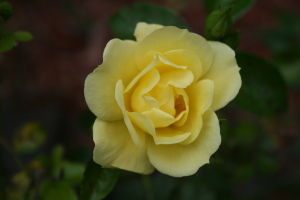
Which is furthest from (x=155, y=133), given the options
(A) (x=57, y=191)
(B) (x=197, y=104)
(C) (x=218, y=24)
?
(A) (x=57, y=191)

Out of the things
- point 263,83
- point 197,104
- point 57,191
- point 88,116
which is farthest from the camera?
point 88,116

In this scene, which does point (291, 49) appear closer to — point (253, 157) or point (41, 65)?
point (253, 157)

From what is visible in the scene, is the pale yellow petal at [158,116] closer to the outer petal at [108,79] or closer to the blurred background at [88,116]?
the outer petal at [108,79]

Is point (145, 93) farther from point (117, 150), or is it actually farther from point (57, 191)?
point (57, 191)

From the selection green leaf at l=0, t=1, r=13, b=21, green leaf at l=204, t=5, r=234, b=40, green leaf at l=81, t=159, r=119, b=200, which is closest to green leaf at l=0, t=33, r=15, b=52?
green leaf at l=0, t=1, r=13, b=21

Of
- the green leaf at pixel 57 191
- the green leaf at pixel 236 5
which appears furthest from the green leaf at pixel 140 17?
the green leaf at pixel 57 191

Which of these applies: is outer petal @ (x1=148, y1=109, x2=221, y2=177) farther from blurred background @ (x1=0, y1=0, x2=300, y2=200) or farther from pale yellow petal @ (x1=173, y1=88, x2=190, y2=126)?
blurred background @ (x1=0, y1=0, x2=300, y2=200)
